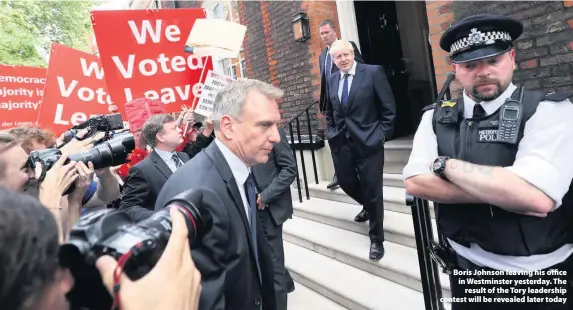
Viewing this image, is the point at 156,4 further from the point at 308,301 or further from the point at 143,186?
the point at 308,301

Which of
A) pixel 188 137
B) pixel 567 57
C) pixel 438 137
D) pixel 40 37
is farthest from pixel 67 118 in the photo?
pixel 40 37

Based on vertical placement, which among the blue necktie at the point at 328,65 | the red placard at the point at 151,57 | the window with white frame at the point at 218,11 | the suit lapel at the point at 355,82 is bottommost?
the suit lapel at the point at 355,82

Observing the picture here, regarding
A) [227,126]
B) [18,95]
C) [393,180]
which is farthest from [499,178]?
[18,95]

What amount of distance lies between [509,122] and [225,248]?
4.02 ft

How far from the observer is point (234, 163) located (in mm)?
1640

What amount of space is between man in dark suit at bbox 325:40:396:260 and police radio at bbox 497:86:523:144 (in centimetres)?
177

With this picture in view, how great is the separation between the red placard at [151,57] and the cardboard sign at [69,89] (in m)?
0.79

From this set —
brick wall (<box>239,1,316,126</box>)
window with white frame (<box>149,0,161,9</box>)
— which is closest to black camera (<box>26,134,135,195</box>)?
brick wall (<box>239,1,316,126</box>)

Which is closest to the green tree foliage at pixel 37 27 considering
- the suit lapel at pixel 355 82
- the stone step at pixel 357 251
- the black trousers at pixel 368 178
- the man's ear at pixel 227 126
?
the stone step at pixel 357 251

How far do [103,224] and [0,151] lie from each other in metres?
1.40

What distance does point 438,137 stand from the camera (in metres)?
1.71

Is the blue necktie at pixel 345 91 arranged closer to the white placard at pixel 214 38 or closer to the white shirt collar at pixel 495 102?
the white placard at pixel 214 38

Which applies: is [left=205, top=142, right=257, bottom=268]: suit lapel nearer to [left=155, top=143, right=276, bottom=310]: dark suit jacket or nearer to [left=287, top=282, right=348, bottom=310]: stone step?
[left=155, top=143, right=276, bottom=310]: dark suit jacket

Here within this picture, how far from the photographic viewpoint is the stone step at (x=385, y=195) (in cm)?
379
